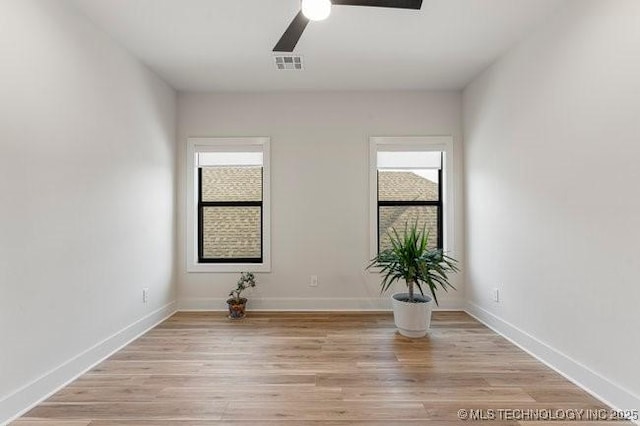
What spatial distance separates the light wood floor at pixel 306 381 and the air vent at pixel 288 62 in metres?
2.59

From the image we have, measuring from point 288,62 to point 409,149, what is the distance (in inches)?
67.7

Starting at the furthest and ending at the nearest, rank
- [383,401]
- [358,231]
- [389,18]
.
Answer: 1. [358,231]
2. [389,18]
3. [383,401]

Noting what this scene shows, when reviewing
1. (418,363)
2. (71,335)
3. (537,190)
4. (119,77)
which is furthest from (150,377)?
(537,190)

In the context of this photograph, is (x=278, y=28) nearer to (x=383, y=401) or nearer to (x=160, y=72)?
(x=160, y=72)

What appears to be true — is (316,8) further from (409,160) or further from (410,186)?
(410,186)

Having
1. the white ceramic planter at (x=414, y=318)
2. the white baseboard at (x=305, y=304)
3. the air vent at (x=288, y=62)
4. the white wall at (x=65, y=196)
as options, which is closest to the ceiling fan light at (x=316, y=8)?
the air vent at (x=288, y=62)

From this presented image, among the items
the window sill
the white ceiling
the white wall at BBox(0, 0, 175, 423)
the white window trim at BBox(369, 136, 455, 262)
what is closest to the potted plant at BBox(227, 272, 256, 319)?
the window sill

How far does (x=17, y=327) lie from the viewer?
6.55 feet

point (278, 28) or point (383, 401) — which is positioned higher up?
point (278, 28)

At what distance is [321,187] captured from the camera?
161 inches

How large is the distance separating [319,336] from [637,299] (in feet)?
7.50

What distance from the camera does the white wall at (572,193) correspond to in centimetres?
195

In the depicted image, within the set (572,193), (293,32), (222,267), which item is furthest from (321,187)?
(572,193)

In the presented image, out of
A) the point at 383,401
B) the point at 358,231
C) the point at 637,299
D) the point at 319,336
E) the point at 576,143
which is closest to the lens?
the point at 637,299
